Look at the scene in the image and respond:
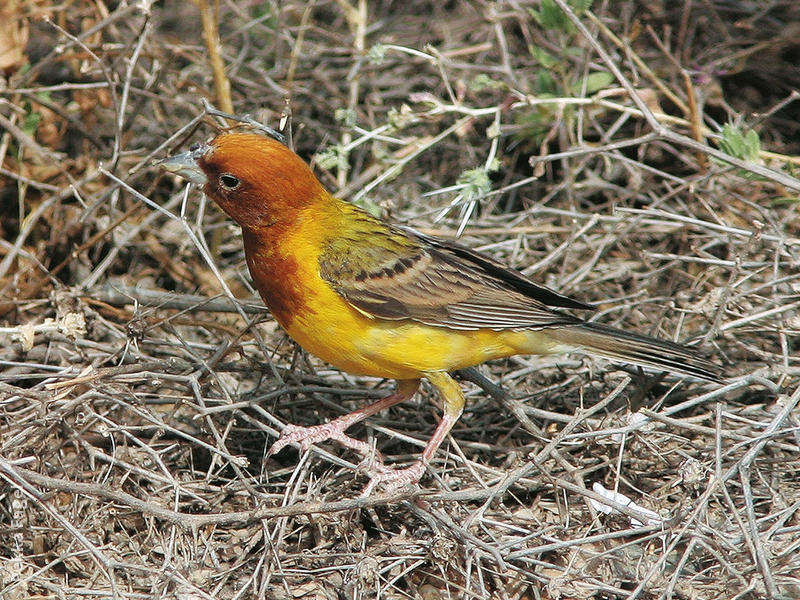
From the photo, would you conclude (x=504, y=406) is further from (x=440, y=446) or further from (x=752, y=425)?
(x=752, y=425)

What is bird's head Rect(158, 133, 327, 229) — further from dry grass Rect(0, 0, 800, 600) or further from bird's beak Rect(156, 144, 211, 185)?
dry grass Rect(0, 0, 800, 600)

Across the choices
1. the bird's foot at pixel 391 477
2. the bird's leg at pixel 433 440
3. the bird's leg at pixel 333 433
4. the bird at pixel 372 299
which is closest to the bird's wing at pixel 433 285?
the bird at pixel 372 299

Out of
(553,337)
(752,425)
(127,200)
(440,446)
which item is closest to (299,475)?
(440,446)

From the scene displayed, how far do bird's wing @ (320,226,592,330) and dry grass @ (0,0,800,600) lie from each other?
0.47 metres

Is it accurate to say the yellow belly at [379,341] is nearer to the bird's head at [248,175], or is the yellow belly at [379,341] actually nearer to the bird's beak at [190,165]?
the bird's head at [248,175]

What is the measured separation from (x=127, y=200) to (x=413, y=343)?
8.70 ft

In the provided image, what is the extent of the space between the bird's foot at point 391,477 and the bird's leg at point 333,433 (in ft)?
0.37

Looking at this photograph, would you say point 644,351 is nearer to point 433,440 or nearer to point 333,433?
point 433,440

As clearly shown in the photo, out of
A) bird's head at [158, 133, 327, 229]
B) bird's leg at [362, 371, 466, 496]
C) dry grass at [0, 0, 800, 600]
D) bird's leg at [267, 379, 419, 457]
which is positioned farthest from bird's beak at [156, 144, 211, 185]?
bird's leg at [362, 371, 466, 496]

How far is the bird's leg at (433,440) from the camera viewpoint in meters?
4.47

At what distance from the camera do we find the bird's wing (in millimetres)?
4488

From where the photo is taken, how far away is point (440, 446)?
193 inches

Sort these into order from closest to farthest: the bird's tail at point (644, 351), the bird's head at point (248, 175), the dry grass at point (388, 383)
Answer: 1. the dry grass at point (388, 383)
2. the bird's head at point (248, 175)
3. the bird's tail at point (644, 351)

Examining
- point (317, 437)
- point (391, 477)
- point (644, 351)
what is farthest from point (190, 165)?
point (644, 351)
